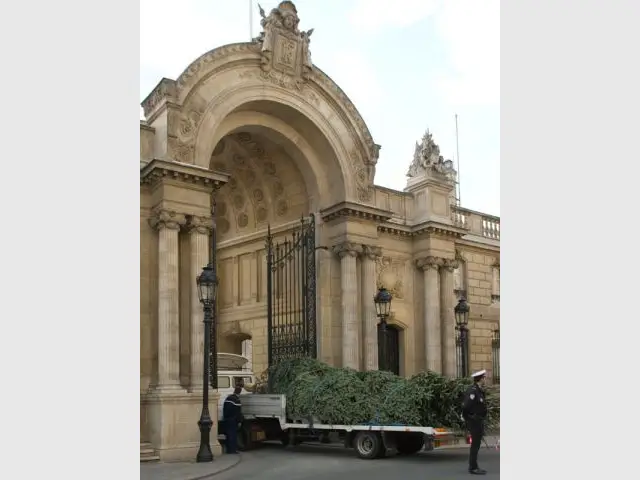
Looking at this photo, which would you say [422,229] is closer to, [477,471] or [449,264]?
[449,264]

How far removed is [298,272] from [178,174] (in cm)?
Result: 687

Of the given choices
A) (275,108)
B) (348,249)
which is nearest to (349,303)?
(348,249)

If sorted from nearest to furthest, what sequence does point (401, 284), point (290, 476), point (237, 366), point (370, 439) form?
point (290, 476)
point (370, 439)
point (237, 366)
point (401, 284)

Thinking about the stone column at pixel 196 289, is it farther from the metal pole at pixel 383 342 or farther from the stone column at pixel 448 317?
the stone column at pixel 448 317

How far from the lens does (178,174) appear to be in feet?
57.9

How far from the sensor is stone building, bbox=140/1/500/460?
57.3 feet

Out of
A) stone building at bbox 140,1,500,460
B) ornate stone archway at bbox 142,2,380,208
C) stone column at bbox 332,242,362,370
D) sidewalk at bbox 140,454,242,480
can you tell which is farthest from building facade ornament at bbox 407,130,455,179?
sidewalk at bbox 140,454,242,480

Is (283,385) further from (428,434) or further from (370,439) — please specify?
(428,434)

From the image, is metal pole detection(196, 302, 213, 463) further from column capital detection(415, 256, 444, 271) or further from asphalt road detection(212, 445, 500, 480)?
column capital detection(415, 256, 444, 271)

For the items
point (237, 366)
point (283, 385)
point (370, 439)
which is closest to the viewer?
point (370, 439)

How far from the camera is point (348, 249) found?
2188cm

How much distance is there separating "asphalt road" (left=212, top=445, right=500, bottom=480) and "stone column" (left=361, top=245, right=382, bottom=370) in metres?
4.51

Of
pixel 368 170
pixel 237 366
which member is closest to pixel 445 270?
pixel 368 170

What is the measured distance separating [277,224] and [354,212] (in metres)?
3.29
